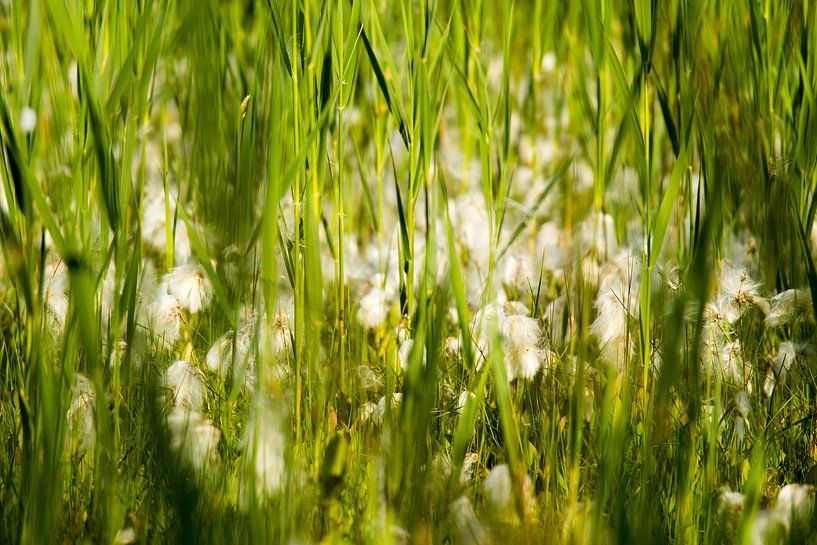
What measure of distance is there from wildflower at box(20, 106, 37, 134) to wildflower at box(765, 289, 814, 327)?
3.80 feet

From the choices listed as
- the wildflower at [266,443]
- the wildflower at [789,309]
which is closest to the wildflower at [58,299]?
the wildflower at [266,443]

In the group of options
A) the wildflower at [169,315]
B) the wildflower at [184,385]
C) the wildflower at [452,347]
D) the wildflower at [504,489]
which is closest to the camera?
the wildflower at [504,489]

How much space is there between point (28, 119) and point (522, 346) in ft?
2.77

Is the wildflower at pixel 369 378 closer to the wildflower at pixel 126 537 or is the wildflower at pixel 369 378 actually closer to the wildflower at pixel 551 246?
the wildflower at pixel 126 537

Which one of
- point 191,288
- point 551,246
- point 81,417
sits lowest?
point 81,417

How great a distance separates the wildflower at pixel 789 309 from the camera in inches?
55.2

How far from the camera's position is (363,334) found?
64.4 inches

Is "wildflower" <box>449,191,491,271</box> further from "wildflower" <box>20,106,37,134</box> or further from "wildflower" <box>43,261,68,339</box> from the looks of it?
"wildflower" <box>20,106,37,134</box>

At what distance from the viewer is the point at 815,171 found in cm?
159

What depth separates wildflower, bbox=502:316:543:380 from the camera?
147cm

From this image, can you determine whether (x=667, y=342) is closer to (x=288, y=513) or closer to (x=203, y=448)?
(x=288, y=513)

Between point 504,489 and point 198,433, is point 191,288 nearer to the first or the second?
point 198,433

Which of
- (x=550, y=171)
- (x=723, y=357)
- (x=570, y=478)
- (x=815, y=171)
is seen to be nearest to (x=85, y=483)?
(x=570, y=478)

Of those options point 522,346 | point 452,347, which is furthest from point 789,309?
point 452,347
